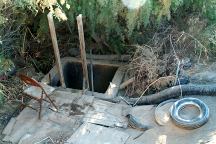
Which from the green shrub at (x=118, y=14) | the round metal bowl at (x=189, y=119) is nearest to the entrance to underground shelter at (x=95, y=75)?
the green shrub at (x=118, y=14)

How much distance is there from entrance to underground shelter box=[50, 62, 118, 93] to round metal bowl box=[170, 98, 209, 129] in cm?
227

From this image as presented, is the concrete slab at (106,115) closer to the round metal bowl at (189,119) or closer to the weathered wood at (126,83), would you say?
the weathered wood at (126,83)

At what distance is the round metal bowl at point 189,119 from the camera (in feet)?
21.0

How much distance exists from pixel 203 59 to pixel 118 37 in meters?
1.89

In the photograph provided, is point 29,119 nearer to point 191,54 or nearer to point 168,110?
point 168,110

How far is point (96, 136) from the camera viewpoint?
21.9 ft

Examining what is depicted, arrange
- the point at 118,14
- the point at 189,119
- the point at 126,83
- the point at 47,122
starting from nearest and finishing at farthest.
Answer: the point at 189,119 < the point at 47,122 < the point at 118,14 < the point at 126,83

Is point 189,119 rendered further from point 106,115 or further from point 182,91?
point 106,115

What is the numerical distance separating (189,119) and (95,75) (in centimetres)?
299

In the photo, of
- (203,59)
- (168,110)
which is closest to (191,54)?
(203,59)

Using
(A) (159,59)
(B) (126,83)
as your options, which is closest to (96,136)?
(B) (126,83)

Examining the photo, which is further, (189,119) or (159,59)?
(159,59)

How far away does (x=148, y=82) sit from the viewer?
296 inches

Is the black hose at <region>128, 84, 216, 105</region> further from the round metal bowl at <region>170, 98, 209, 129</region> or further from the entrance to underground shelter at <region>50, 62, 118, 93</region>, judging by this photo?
the entrance to underground shelter at <region>50, 62, 118, 93</region>
